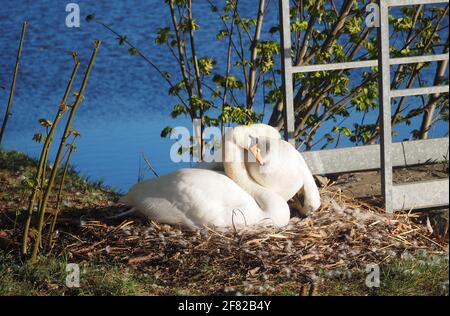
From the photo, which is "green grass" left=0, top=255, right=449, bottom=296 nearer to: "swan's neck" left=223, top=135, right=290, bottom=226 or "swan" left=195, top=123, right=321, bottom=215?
"swan's neck" left=223, top=135, right=290, bottom=226

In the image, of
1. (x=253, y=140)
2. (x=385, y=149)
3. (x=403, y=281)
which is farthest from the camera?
(x=385, y=149)

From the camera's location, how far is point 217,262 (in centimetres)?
570

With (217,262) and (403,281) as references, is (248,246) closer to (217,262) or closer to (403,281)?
(217,262)

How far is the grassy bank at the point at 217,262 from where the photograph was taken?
5.36 metres

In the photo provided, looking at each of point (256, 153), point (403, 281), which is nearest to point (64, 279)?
point (256, 153)

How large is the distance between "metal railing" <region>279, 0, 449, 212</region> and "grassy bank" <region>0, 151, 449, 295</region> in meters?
0.38

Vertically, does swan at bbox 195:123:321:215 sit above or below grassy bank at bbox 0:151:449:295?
above

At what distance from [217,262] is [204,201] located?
0.47 m

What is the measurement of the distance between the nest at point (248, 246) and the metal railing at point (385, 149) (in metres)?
0.37

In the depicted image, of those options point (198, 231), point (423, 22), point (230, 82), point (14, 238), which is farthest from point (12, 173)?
point (423, 22)

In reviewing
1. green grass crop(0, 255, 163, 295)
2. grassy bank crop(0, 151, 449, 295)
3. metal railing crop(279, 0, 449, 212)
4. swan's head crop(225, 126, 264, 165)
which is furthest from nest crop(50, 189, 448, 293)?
swan's head crop(225, 126, 264, 165)

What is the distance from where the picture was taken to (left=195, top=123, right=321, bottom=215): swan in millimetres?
6336

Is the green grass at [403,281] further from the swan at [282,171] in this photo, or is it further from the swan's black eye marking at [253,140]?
the swan's black eye marking at [253,140]
